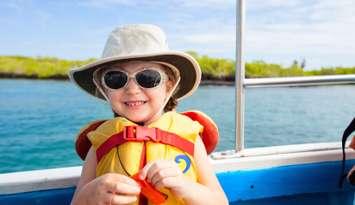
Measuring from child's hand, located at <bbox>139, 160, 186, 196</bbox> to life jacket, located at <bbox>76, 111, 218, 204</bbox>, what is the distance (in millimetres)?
76

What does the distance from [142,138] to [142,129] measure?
23mm

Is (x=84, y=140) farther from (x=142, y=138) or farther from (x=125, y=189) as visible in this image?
(x=125, y=189)

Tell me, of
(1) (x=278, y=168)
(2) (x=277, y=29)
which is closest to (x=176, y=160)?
(1) (x=278, y=168)

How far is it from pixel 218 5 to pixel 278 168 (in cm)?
1849

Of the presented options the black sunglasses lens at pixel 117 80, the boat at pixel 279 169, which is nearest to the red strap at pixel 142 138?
the black sunglasses lens at pixel 117 80

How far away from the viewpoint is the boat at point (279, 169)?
1.60m

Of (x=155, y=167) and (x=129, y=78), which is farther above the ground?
(x=129, y=78)

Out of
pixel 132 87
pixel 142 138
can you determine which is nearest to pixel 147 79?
pixel 132 87

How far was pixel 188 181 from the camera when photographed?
1111 millimetres

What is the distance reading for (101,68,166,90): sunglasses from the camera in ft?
3.82

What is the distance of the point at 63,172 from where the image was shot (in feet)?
4.80

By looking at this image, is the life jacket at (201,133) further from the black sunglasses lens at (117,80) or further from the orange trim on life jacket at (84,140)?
the black sunglasses lens at (117,80)

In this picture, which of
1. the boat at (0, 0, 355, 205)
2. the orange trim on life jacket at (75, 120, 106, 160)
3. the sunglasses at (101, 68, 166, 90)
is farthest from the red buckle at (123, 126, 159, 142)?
the boat at (0, 0, 355, 205)

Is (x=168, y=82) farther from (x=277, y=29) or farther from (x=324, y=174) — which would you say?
(x=277, y=29)
